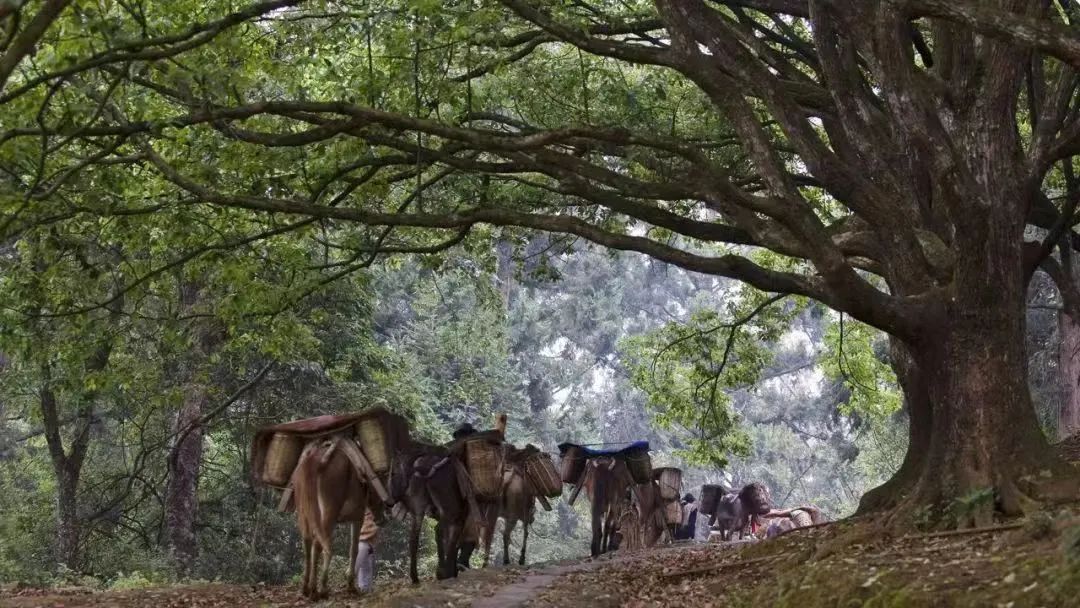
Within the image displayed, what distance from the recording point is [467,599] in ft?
38.8

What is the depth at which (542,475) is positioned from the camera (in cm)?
1919

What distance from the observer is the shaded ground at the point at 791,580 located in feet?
23.6

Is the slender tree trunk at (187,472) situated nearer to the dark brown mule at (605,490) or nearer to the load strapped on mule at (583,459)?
the load strapped on mule at (583,459)

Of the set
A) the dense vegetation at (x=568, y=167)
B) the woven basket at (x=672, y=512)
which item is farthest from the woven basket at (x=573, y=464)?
the woven basket at (x=672, y=512)

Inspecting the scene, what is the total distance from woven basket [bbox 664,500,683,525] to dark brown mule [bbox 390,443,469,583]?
37.9 ft

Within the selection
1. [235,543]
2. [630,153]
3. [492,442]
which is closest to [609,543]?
[235,543]

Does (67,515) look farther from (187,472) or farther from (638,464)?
(638,464)

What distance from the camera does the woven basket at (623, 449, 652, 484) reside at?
22.4m

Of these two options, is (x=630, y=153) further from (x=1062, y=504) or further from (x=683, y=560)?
(x=683, y=560)

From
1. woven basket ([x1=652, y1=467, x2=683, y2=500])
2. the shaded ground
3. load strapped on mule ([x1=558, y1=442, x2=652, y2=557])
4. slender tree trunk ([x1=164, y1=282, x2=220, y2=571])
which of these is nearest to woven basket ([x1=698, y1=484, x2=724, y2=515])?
woven basket ([x1=652, y1=467, x2=683, y2=500])

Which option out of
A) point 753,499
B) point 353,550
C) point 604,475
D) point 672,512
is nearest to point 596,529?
point 604,475

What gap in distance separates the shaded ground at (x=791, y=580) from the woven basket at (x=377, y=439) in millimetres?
Result: 1343

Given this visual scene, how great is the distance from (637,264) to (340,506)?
5645 centimetres

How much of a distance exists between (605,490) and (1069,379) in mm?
7664
